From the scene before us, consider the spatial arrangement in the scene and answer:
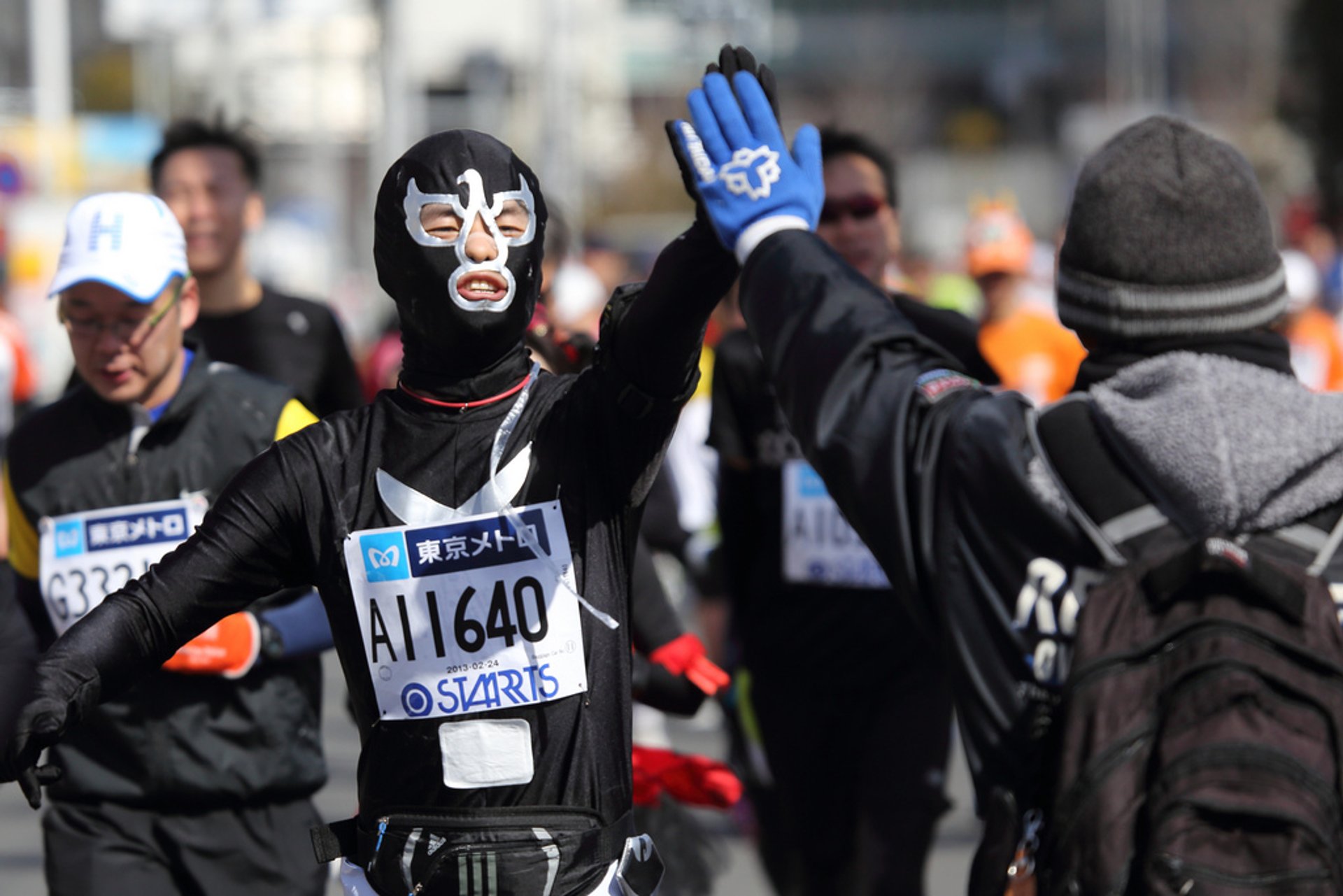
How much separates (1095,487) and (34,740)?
65.4 inches

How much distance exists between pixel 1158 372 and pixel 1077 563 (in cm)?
25

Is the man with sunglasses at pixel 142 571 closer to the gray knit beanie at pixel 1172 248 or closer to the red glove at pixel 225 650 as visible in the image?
the red glove at pixel 225 650

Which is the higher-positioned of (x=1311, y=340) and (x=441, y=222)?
(x=441, y=222)

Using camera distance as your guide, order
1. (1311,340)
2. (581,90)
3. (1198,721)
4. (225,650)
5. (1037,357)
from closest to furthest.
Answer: (1198,721) → (225,650) → (1037,357) → (1311,340) → (581,90)

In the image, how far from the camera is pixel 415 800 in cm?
330

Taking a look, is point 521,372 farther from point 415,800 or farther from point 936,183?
point 936,183

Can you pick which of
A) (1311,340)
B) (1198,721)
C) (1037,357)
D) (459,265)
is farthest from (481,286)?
(1311,340)

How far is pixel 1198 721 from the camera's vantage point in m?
2.33

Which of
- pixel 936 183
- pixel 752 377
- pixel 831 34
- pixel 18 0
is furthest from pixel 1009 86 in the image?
pixel 752 377

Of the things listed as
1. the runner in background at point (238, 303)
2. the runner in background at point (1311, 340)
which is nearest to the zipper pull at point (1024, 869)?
the runner in background at point (238, 303)

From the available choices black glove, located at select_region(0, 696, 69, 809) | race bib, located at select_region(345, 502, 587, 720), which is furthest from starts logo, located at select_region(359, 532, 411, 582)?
black glove, located at select_region(0, 696, 69, 809)

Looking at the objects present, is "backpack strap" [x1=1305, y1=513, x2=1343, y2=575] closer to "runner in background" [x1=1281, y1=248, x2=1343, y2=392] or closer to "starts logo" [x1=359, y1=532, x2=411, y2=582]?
"starts logo" [x1=359, y1=532, x2=411, y2=582]

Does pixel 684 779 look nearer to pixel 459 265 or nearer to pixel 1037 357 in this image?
pixel 459 265

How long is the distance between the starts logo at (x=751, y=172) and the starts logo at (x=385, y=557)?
2.85 feet
